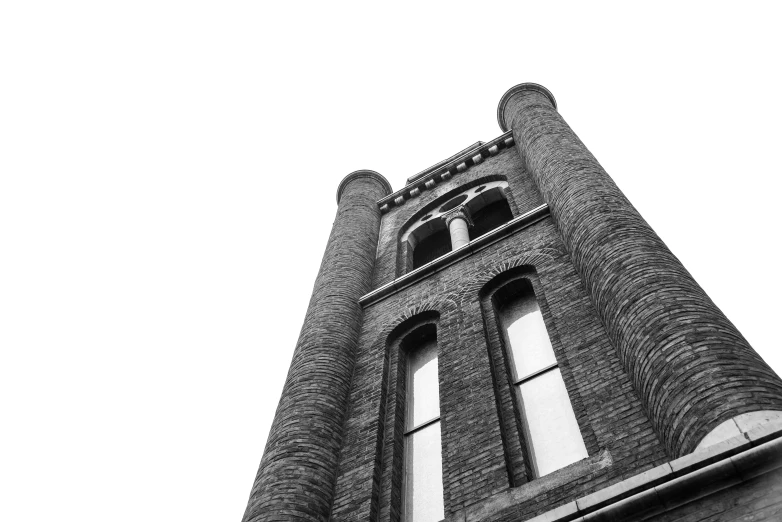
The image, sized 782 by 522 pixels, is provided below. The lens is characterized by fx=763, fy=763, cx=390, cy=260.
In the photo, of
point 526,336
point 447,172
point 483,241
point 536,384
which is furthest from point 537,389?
point 447,172

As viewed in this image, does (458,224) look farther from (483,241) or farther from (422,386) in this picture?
(422,386)

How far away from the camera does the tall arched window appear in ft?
24.6

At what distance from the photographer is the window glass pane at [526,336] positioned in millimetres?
8805

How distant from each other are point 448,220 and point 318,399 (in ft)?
22.7

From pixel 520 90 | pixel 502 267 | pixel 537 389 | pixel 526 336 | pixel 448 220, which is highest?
pixel 520 90

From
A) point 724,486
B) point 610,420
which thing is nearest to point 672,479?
point 724,486

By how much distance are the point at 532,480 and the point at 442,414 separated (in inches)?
66.4

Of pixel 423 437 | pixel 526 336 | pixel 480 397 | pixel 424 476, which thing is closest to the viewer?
pixel 424 476

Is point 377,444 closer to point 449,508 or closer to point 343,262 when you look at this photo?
point 449,508

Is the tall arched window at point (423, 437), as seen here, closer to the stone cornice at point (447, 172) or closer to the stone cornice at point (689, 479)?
the stone cornice at point (689, 479)

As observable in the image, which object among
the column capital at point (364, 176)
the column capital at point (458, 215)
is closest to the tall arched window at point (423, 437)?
the column capital at point (458, 215)

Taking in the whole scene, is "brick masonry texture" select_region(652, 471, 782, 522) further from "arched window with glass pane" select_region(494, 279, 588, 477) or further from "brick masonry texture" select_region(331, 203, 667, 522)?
"arched window with glass pane" select_region(494, 279, 588, 477)

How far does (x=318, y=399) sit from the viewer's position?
9.21 m

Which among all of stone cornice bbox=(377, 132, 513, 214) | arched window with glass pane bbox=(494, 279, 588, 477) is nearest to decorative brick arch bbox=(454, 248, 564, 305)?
arched window with glass pane bbox=(494, 279, 588, 477)
